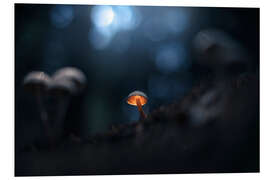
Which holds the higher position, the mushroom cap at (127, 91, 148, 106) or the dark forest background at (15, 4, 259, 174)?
the dark forest background at (15, 4, 259, 174)

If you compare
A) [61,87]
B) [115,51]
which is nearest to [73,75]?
[61,87]

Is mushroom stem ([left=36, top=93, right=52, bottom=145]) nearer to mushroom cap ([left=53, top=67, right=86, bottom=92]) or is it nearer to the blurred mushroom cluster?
the blurred mushroom cluster

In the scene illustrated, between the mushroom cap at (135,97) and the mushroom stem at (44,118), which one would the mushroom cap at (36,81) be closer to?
the mushroom stem at (44,118)

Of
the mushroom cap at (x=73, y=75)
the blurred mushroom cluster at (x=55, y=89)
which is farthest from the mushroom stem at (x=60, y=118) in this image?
the mushroom cap at (x=73, y=75)

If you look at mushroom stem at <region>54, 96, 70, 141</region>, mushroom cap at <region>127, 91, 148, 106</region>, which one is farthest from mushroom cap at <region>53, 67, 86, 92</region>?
mushroom cap at <region>127, 91, 148, 106</region>

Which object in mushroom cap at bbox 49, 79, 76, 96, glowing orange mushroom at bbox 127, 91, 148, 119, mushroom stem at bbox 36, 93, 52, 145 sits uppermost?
mushroom cap at bbox 49, 79, 76, 96

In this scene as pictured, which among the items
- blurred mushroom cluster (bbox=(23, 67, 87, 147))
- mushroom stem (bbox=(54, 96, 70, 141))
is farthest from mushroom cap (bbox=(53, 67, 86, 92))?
mushroom stem (bbox=(54, 96, 70, 141))
